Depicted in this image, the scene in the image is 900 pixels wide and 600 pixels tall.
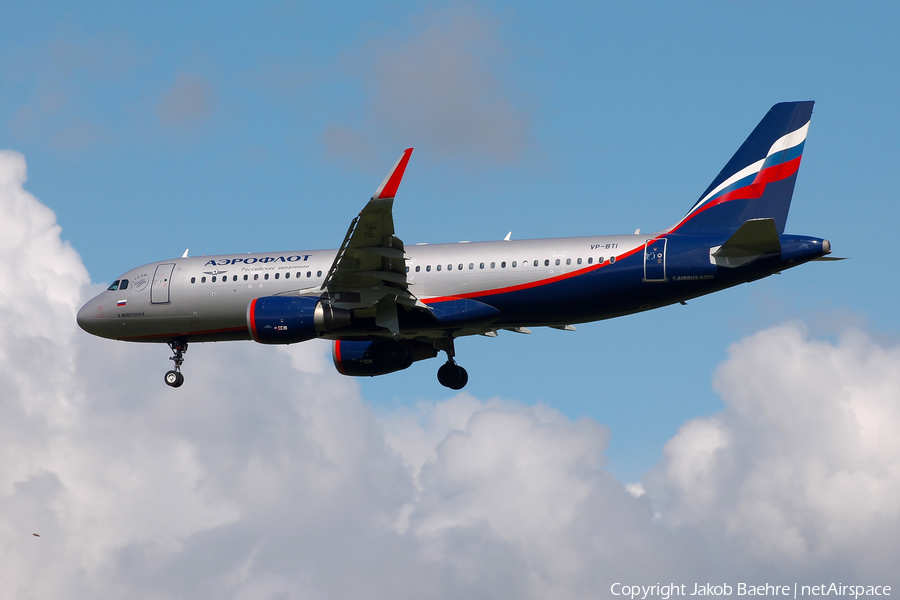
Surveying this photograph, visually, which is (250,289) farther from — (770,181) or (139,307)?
(770,181)

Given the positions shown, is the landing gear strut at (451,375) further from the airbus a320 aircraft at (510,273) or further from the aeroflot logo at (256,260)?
the aeroflot logo at (256,260)

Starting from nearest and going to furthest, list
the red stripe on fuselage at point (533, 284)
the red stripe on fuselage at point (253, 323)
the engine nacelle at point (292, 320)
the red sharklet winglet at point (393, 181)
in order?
the red sharklet winglet at point (393, 181) < the red stripe on fuselage at point (533, 284) < the engine nacelle at point (292, 320) < the red stripe on fuselage at point (253, 323)

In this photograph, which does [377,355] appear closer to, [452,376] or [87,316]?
[452,376]

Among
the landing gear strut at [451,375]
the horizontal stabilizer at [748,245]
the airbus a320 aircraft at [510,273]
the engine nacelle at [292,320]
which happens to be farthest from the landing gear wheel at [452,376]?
the horizontal stabilizer at [748,245]

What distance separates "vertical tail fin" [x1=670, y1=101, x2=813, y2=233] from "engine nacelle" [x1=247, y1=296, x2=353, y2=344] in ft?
34.7

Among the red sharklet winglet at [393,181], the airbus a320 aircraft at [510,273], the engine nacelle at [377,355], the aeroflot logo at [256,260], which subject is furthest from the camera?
the engine nacelle at [377,355]

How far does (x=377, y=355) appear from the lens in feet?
130

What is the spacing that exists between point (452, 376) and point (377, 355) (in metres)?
2.77

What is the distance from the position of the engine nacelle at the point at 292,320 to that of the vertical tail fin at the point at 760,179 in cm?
1057

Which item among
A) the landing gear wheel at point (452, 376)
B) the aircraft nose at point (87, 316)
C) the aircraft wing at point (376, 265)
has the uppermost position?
the aircraft nose at point (87, 316)

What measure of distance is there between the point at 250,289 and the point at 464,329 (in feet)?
23.0

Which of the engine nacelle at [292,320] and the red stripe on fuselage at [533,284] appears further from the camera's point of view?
the engine nacelle at [292,320]

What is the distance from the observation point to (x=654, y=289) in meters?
34.2

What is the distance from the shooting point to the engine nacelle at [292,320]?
3497 centimetres
